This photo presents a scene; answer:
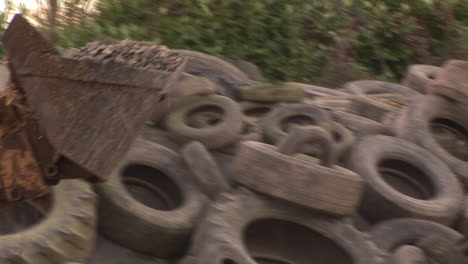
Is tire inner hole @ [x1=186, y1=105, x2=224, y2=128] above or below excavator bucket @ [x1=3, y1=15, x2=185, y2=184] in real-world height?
below

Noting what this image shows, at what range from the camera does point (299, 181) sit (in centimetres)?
287

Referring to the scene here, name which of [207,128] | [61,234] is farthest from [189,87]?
[61,234]

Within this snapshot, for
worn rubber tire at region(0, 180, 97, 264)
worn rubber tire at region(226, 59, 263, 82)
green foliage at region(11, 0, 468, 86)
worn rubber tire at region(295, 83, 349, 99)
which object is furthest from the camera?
green foliage at region(11, 0, 468, 86)

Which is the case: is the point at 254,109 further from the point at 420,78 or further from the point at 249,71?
the point at 420,78

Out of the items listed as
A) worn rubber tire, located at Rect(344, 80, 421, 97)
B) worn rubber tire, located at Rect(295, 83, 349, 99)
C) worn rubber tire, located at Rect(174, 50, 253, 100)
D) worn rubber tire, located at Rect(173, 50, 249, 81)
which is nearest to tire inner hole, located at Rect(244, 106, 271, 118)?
worn rubber tire, located at Rect(174, 50, 253, 100)

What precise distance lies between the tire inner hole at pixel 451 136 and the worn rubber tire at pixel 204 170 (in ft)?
5.72

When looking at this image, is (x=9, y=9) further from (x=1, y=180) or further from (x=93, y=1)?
(x=1, y=180)

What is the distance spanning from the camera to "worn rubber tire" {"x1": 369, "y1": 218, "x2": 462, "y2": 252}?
3171 mm

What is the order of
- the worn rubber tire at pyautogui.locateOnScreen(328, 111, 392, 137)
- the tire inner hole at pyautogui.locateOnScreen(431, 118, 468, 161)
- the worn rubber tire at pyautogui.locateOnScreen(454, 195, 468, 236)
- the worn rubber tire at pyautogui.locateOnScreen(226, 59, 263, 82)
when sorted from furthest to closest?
the worn rubber tire at pyautogui.locateOnScreen(226, 59, 263, 82), the tire inner hole at pyautogui.locateOnScreen(431, 118, 468, 161), the worn rubber tire at pyautogui.locateOnScreen(328, 111, 392, 137), the worn rubber tire at pyautogui.locateOnScreen(454, 195, 468, 236)

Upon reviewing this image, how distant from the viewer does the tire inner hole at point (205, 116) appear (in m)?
3.89

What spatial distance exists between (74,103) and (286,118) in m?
1.96

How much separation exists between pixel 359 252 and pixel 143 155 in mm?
1258

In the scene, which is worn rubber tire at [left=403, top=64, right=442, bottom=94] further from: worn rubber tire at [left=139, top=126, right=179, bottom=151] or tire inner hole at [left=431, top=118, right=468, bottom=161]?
worn rubber tire at [left=139, top=126, right=179, bottom=151]

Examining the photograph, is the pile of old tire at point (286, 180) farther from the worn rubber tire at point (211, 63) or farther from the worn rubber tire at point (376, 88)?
the worn rubber tire at point (376, 88)
